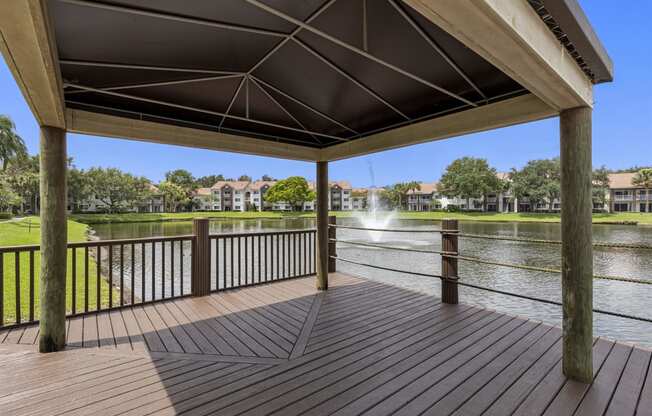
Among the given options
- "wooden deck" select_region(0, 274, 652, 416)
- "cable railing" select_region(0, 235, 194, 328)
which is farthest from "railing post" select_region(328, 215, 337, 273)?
"cable railing" select_region(0, 235, 194, 328)

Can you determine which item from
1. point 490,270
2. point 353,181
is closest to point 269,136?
point 490,270

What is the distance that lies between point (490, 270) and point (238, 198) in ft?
179

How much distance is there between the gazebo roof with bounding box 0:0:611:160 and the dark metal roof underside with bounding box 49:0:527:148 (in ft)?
0.04

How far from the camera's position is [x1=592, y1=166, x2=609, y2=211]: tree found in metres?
36.5

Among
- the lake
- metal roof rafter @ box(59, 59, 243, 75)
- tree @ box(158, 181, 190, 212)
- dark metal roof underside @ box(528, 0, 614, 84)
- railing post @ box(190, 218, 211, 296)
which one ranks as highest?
tree @ box(158, 181, 190, 212)

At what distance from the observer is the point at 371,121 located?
3576 millimetres

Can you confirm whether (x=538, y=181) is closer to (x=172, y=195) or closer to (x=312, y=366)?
(x=312, y=366)

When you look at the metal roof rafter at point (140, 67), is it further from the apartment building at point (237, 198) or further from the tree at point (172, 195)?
the apartment building at point (237, 198)

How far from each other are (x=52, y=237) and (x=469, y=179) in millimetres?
45575

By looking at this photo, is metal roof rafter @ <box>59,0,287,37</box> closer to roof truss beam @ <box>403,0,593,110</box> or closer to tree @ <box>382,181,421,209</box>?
roof truss beam @ <box>403,0,593,110</box>

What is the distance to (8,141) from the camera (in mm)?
21281

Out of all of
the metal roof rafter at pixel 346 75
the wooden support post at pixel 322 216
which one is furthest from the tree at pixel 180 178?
the metal roof rafter at pixel 346 75

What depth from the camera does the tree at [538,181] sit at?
38.2 m

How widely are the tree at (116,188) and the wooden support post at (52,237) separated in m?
46.0
